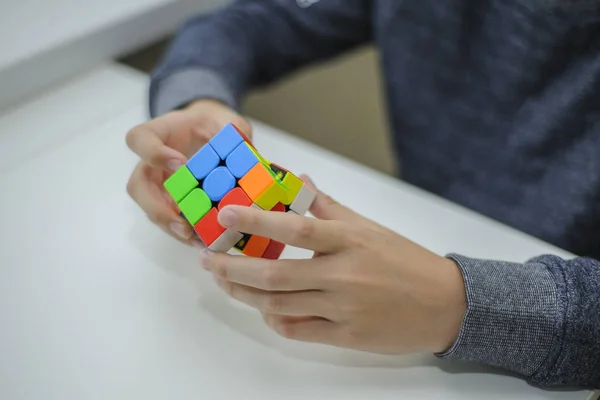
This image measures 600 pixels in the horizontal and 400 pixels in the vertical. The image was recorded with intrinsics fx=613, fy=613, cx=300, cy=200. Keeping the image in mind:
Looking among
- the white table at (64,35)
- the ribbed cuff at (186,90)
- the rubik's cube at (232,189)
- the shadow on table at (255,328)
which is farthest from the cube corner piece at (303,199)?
the white table at (64,35)

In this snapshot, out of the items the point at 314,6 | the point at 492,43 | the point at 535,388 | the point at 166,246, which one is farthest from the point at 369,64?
the point at 535,388

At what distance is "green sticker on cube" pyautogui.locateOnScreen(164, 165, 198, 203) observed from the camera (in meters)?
0.51

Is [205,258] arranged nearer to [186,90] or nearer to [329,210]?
[329,210]

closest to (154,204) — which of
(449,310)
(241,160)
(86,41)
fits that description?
(241,160)

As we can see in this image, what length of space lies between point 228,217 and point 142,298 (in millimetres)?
184

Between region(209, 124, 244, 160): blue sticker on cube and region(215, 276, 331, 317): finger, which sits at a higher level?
region(209, 124, 244, 160): blue sticker on cube

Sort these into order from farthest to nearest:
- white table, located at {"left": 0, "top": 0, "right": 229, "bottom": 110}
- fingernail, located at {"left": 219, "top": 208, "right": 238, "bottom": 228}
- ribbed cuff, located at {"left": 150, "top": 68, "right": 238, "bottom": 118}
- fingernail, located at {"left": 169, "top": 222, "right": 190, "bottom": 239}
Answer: white table, located at {"left": 0, "top": 0, "right": 229, "bottom": 110} → ribbed cuff, located at {"left": 150, "top": 68, "right": 238, "bottom": 118} → fingernail, located at {"left": 169, "top": 222, "right": 190, "bottom": 239} → fingernail, located at {"left": 219, "top": 208, "right": 238, "bottom": 228}

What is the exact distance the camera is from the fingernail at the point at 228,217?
455mm

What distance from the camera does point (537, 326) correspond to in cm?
51

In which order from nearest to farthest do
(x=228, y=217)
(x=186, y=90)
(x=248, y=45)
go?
(x=228, y=217)
(x=186, y=90)
(x=248, y=45)

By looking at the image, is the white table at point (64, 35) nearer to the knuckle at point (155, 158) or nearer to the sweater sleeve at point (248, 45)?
the sweater sleeve at point (248, 45)

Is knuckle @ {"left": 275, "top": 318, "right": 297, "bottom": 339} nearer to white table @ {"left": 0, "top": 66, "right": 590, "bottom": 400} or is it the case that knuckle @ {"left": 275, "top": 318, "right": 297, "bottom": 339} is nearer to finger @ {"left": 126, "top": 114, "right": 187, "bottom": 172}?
white table @ {"left": 0, "top": 66, "right": 590, "bottom": 400}

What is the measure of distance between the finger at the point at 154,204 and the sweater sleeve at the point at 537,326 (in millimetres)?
263

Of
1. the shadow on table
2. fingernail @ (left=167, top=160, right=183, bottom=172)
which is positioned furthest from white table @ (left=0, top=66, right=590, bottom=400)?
fingernail @ (left=167, top=160, right=183, bottom=172)
